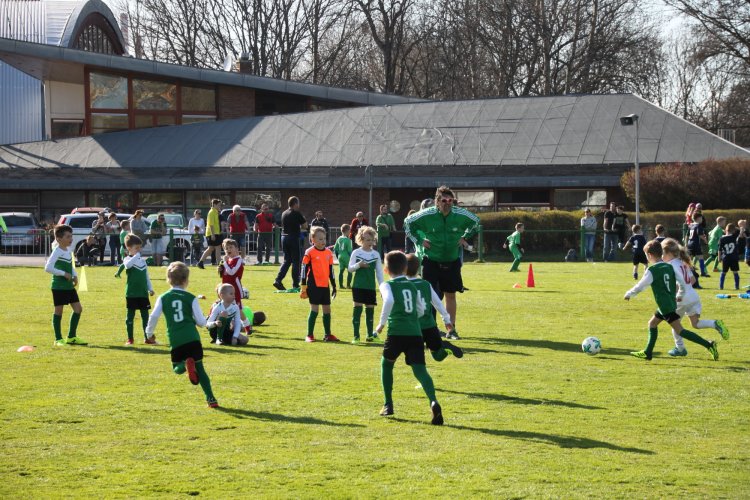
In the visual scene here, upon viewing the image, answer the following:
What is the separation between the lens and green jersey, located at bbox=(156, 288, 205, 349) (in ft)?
33.0

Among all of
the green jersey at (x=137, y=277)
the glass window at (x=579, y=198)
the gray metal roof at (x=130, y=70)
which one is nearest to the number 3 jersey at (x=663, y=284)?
the green jersey at (x=137, y=277)

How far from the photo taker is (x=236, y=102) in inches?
1970

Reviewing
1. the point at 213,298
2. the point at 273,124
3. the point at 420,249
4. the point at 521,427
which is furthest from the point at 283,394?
the point at 273,124

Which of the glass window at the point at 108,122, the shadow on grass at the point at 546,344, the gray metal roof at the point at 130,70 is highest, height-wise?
the gray metal roof at the point at 130,70

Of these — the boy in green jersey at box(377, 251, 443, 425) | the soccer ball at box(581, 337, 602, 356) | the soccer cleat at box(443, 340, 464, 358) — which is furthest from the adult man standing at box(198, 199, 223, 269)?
the boy in green jersey at box(377, 251, 443, 425)

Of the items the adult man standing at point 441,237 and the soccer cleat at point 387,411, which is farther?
the adult man standing at point 441,237

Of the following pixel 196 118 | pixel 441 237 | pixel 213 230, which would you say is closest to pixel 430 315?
pixel 441 237

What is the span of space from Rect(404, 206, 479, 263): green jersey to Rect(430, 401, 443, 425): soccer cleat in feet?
16.8

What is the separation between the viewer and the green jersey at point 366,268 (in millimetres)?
14414

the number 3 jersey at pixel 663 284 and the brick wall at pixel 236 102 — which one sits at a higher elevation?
the brick wall at pixel 236 102

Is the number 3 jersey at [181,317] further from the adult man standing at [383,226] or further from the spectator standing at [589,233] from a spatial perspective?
the spectator standing at [589,233]

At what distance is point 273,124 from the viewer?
155ft

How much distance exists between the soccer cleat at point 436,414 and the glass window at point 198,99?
42.9m

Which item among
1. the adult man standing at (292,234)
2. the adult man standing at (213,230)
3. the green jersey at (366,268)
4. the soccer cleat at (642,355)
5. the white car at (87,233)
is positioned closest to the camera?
the soccer cleat at (642,355)
